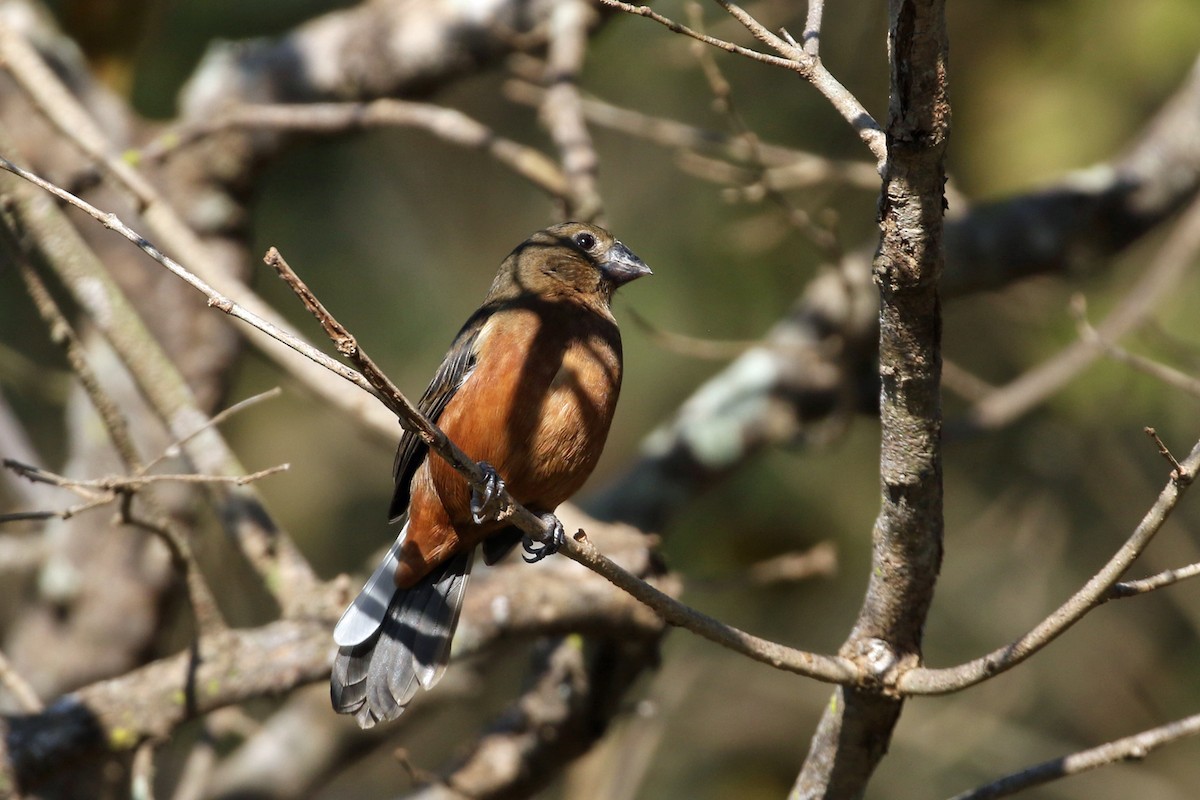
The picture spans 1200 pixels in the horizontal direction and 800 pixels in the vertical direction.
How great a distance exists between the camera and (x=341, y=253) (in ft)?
24.6

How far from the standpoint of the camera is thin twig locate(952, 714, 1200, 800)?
2.42 metres

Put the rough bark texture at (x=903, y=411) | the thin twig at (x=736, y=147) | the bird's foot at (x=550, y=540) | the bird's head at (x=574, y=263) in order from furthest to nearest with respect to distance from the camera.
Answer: the thin twig at (x=736, y=147) < the bird's head at (x=574, y=263) < the bird's foot at (x=550, y=540) < the rough bark texture at (x=903, y=411)

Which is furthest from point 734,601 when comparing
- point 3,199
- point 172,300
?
point 3,199

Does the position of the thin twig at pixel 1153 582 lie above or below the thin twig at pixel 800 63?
below

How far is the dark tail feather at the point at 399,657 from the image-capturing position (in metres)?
3.43

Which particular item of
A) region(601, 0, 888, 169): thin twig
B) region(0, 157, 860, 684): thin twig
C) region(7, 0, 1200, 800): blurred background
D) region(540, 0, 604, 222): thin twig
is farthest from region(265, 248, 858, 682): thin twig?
region(7, 0, 1200, 800): blurred background

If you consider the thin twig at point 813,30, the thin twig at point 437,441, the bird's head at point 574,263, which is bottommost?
the thin twig at point 437,441

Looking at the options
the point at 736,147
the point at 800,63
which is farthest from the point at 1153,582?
the point at 736,147

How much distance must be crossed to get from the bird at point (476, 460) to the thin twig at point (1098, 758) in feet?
3.95

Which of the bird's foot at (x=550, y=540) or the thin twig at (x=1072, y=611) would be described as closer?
the thin twig at (x=1072, y=611)

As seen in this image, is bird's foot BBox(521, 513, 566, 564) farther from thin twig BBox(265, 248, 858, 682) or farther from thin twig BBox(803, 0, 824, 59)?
thin twig BBox(803, 0, 824, 59)

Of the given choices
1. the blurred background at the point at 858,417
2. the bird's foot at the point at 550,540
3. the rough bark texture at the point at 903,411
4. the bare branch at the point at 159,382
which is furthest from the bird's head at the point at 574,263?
the rough bark texture at the point at 903,411

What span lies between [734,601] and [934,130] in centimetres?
441

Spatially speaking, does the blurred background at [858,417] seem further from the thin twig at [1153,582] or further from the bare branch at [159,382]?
the thin twig at [1153,582]
